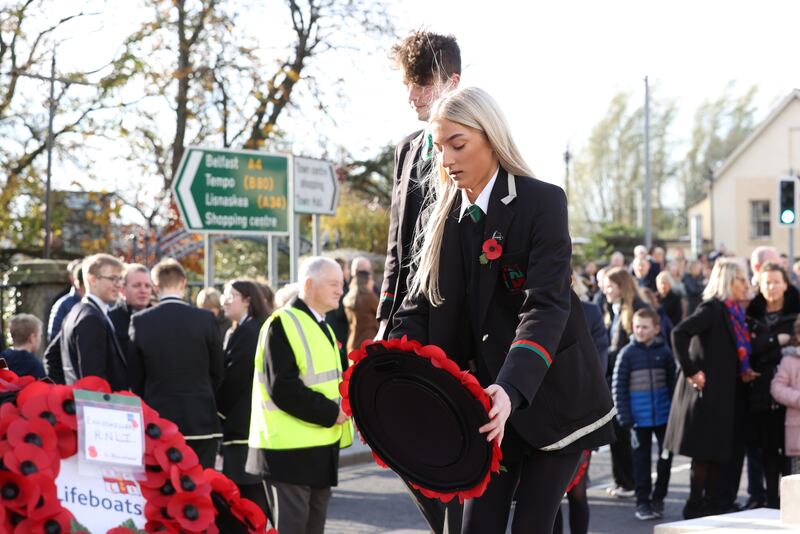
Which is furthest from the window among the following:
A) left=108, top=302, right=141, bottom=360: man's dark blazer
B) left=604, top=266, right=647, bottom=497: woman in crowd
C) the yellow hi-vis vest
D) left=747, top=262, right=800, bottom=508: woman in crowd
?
the yellow hi-vis vest

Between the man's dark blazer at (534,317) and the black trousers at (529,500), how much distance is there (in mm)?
91

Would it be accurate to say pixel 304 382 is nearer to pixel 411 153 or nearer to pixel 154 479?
pixel 411 153

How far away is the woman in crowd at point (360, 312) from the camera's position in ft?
40.3

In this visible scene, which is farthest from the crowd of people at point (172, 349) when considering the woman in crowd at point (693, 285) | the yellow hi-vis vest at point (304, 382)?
the woman in crowd at point (693, 285)

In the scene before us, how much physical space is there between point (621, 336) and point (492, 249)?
6.88 meters

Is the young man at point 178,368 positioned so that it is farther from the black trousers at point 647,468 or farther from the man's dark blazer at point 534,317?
the man's dark blazer at point 534,317

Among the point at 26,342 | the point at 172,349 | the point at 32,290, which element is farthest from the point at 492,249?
the point at 32,290

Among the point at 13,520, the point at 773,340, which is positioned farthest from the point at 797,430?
the point at 13,520

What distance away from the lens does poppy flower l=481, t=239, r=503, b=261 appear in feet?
12.0

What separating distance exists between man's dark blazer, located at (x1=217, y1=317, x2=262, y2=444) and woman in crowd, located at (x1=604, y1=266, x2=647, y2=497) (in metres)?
3.39

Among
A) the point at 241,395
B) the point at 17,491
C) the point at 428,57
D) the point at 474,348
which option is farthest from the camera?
the point at 241,395

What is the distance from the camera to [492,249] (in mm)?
3670

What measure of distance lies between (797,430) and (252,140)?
1573 cm

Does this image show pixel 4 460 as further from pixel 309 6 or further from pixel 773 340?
pixel 309 6
